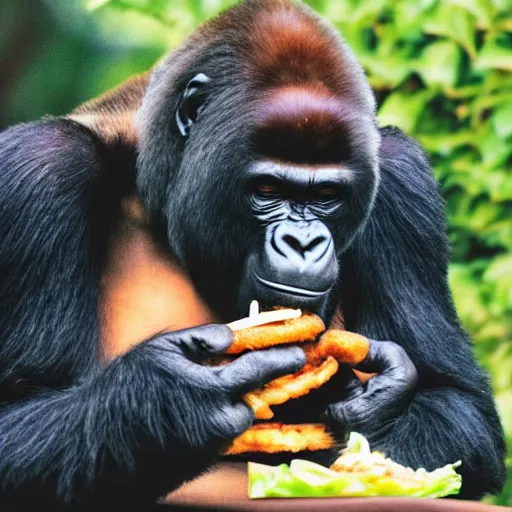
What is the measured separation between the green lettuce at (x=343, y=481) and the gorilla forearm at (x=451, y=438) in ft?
1.34

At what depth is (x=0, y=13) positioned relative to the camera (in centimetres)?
733

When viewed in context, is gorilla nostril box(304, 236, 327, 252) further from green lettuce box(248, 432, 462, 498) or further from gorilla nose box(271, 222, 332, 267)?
green lettuce box(248, 432, 462, 498)

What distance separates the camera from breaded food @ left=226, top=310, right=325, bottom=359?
3.30 meters

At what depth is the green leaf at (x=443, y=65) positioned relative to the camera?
19.1ft

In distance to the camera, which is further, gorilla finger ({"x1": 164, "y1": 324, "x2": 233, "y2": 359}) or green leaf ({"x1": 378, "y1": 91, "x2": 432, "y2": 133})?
green leaf ({"x1": 378, "y1": 91, "x2": 432, "y2": 133})

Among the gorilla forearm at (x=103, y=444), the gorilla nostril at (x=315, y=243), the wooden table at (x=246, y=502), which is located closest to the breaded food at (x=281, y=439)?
the wooden table at (x=246, y=502)

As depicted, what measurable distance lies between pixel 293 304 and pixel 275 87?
0.69m

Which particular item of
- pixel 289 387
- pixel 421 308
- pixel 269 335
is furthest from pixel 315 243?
pixel 421 308

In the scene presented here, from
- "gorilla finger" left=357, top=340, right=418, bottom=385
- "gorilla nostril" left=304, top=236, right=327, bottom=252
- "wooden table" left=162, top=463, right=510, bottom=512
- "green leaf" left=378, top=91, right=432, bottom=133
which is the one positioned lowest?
"wooden table" left=162, top=463, right=510, bottom=512

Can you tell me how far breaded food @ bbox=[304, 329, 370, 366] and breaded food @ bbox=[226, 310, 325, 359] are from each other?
135mm

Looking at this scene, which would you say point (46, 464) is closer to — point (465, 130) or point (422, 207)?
point (422, 207)

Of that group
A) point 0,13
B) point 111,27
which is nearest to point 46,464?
point 111,27

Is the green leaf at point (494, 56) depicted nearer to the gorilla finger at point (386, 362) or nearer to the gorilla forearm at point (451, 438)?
the gorilla forearm at point (451, 438)

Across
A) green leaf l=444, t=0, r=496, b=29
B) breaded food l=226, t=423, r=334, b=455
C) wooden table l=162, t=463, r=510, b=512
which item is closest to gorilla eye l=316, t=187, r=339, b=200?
breaded food l=226, t=423, r=334, b=455
